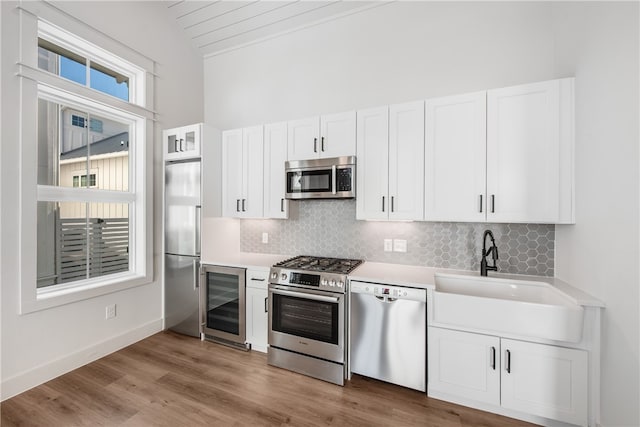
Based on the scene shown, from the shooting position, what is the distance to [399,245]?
2.83 meters

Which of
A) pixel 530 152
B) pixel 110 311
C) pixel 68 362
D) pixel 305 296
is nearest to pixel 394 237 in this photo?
pixel 305 296

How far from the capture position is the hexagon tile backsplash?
239 centimetres

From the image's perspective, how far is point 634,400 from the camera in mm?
1451

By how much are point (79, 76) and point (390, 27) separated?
3274mm

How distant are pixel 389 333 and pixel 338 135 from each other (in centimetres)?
193

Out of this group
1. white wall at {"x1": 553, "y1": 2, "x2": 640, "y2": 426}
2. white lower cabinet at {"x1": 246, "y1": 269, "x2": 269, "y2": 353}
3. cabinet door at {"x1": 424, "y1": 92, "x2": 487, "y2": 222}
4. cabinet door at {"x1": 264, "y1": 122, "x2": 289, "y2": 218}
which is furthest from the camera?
cabinet door at {"x1": 264, "y1": 122, "x2": 289, "y2": 218}

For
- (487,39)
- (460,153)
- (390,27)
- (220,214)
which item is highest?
(390,27)

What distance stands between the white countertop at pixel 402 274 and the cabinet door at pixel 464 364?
0.42m

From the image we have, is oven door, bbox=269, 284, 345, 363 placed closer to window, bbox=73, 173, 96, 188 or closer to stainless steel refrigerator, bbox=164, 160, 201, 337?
stainless steel refrigerator, bbox=164, 160, 201, 337

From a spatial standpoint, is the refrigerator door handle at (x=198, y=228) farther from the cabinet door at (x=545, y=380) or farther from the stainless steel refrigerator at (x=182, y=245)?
the cabinet door at (x=545, y=380)

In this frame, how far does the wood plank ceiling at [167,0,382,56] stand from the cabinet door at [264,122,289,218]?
4.57 ft

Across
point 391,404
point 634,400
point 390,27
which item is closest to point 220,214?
point 391,404

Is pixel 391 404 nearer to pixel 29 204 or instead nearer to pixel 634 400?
pixel 634 400

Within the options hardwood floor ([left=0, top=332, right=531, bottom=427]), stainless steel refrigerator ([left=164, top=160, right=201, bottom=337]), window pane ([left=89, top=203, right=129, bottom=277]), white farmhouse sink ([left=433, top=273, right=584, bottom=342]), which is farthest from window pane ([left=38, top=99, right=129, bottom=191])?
white farmhouse sink ([left=433, top=273, right=584, bottom=342])
